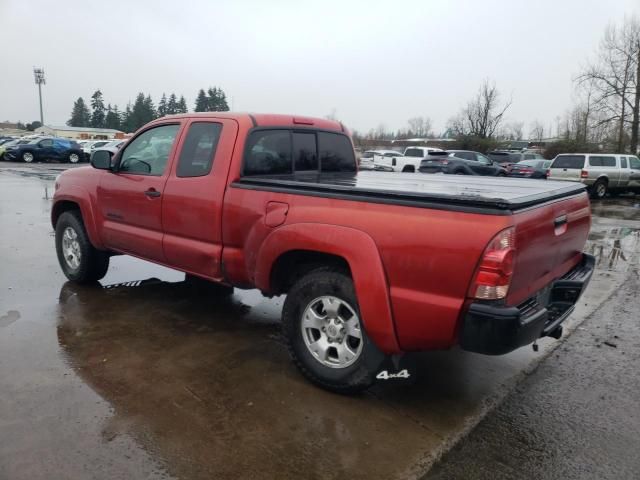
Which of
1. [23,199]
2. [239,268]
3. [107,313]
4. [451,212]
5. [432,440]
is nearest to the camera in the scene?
[451,212]

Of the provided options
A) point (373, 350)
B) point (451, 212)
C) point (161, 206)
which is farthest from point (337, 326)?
point (161, 206)

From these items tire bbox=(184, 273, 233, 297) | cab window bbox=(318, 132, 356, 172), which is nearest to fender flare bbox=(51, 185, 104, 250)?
tire bbox=(184, 273, 233, 297)

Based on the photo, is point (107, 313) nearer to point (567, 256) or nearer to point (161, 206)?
point (161, 206)

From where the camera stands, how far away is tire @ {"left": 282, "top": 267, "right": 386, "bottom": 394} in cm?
324

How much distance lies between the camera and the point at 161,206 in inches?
177

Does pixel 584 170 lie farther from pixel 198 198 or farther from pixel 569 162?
pixel 198 198

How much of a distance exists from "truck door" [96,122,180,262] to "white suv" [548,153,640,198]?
18.0m

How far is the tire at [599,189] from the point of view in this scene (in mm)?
19844

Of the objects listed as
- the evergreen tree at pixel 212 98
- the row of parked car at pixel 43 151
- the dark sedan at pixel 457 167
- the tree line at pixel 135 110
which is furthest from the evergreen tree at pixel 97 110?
the dark sedan at pixel 457 167

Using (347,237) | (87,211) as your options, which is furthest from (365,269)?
(87,211)

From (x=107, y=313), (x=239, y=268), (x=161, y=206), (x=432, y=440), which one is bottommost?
(x=432, y=440)

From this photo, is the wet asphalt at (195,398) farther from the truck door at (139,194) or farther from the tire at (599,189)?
the tire at (599,189)

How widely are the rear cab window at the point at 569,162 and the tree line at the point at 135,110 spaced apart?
223 ft

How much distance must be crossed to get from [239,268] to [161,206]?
1.09 m
